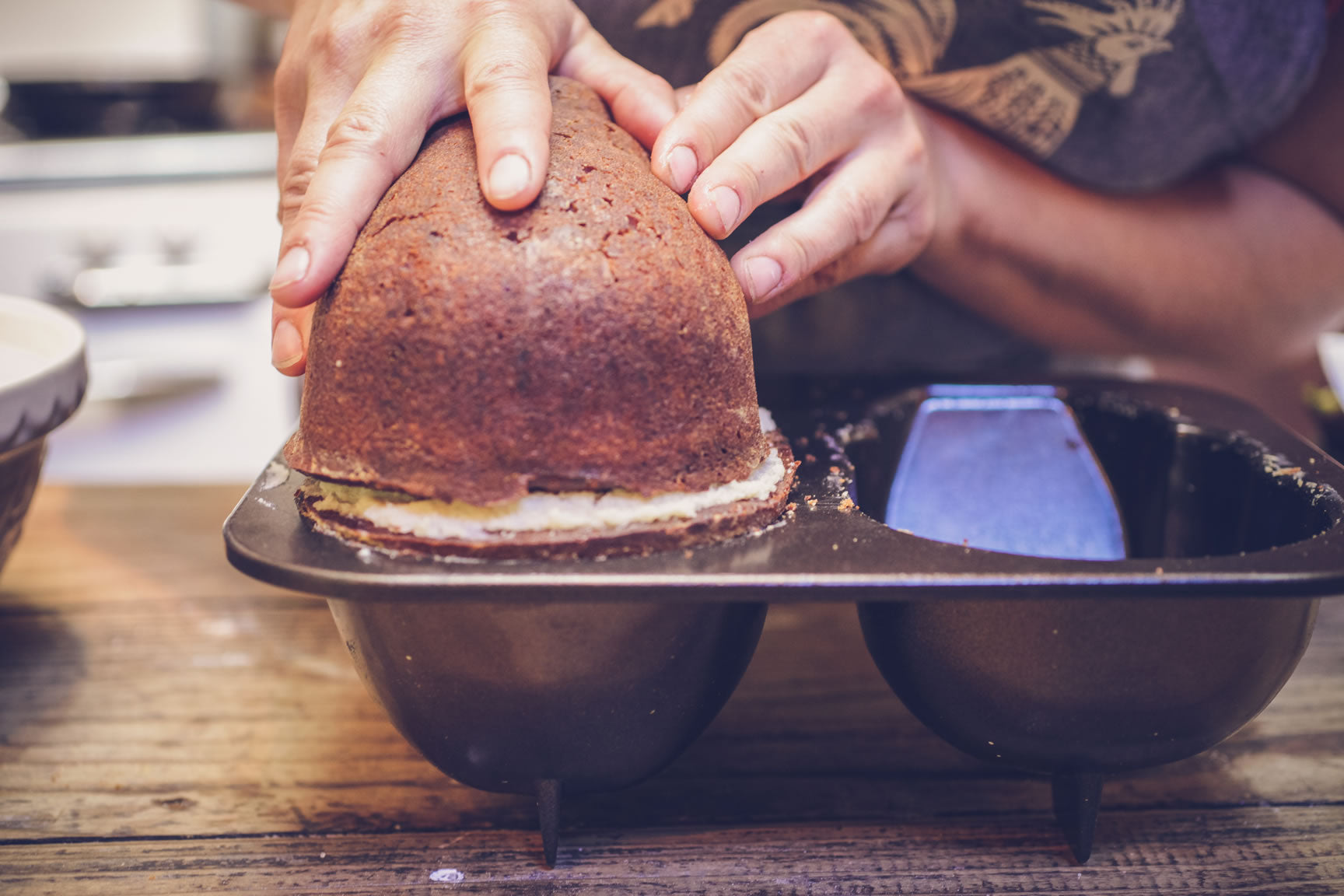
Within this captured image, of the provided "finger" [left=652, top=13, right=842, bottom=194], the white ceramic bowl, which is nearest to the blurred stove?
the white ceramic bowl

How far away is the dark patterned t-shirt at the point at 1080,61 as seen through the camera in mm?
1052

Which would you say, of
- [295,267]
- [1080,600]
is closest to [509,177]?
[295,267]

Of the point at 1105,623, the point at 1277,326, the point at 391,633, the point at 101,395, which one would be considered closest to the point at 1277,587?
the point at 1105,623

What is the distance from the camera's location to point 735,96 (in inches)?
33.1

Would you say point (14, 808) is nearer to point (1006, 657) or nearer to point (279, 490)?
point (279, 490)

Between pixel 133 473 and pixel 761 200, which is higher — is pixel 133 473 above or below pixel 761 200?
below

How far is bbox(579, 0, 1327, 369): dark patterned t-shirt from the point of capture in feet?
3.45

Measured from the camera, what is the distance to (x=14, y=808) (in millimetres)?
801

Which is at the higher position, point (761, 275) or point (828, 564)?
point (761, 275)

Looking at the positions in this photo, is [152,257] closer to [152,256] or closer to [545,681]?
[152,256]

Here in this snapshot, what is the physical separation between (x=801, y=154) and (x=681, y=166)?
137 millimetres

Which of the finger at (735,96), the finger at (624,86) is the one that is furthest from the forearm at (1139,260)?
the finger at (624,86)

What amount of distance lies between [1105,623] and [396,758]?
0.62 meters

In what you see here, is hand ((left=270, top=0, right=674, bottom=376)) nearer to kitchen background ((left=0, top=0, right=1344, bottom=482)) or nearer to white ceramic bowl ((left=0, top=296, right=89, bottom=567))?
white ceramic bowl ((left=0, top=296, right=89, bottom=567))
